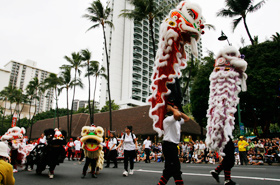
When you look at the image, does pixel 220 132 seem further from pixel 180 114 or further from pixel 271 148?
pixel 271 148

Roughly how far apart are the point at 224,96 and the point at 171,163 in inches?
97.4

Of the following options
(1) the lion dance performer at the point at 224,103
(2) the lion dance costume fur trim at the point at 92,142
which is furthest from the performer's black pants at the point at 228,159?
(2) the lion dance costume fur trim at the point at 92,142

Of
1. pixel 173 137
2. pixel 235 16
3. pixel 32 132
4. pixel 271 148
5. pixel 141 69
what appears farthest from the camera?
pixel 141 69

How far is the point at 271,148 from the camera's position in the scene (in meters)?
13.5

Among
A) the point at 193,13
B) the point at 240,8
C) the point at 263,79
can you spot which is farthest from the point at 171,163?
the point at 240,8

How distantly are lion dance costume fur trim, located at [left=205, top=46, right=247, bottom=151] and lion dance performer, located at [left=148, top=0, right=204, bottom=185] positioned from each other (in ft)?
5.53

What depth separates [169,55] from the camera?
3.88 metres

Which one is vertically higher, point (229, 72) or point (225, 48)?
point (225, 48)

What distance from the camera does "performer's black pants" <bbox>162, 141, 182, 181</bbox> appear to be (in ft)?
11.7

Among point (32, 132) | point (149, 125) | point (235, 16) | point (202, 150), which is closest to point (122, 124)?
point (149, 125)

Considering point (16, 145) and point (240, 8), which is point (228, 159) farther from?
point (240, 8)

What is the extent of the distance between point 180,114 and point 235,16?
2268 centimetres

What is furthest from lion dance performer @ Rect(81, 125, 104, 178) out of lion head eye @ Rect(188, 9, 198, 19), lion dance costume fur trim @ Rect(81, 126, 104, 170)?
lion head eye @ Rect(188, 9, 198, 19)

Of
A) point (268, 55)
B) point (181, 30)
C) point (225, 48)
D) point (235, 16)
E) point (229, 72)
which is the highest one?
point (235, 16)
